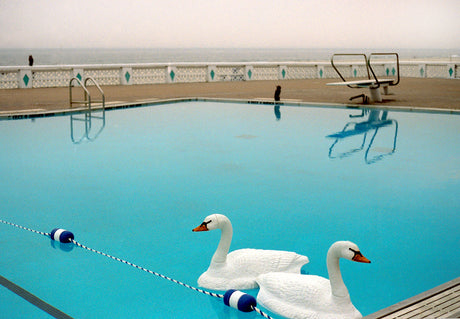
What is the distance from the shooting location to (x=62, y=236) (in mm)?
6152

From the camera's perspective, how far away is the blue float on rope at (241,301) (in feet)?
14.6

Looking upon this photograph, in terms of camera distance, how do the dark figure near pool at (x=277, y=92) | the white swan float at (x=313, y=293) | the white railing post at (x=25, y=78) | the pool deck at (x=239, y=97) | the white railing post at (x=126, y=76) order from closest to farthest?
the white swan float at (x=313, y=293) < the pool deck at (x=239, y=97) < the dark figure near pool at (x=277, y=92) < the white railing post at (x=25, y=78) < the white railing post at (x=126, y=76)

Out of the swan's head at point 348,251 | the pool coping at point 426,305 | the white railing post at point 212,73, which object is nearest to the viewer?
the pool coping at point 426,305

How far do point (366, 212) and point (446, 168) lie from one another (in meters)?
3.03

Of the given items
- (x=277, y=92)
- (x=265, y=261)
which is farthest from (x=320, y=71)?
(x=265, y=261)

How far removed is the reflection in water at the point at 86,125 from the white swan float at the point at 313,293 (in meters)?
8.54

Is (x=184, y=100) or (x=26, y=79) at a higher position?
(x=26, y=79)

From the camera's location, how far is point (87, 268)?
5508mm

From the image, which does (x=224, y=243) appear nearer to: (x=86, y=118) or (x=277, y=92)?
(x=86, y=118)

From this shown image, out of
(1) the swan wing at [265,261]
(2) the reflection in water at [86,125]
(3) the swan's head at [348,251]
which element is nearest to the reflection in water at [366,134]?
(2) the reflection in water at [86,125]

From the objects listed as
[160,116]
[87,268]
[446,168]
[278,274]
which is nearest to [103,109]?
[160,116]

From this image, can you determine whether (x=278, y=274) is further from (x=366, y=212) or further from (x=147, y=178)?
(x=147, y=178)

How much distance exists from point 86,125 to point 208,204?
297 inches

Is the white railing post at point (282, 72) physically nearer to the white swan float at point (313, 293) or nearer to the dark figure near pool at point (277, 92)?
the dark figure near pool at point (277, 92)
